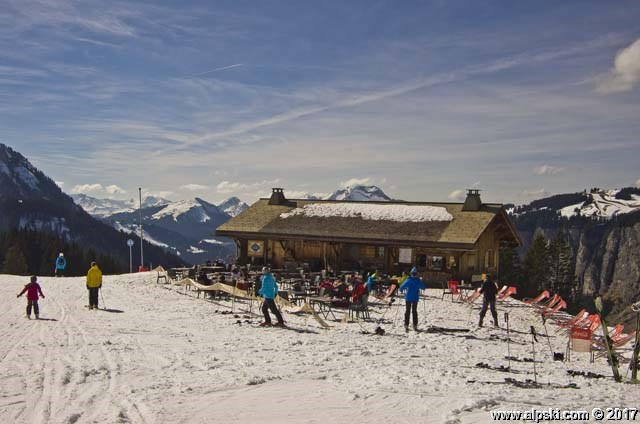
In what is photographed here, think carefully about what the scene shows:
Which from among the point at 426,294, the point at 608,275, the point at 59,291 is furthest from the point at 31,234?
the point at 608,275

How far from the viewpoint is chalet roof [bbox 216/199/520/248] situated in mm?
28094

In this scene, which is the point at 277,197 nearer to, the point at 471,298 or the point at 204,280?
the point at 204,280

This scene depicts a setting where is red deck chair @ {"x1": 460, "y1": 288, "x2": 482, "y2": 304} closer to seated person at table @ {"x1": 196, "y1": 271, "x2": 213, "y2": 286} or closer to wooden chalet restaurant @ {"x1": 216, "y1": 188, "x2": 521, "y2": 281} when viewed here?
wooden chalet restaurant @ {"x1": 216, "y1": 188, "x2": 521, "y2": 281}

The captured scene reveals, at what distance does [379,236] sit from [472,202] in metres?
5.75

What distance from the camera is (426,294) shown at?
78.7 ft

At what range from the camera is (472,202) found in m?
30.5

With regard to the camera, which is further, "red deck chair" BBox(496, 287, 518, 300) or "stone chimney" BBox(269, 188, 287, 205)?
"stone chimney" BBox(269, 188, 287, 205)

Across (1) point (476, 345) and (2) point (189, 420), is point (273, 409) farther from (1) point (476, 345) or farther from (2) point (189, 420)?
(1) point (476, 345)

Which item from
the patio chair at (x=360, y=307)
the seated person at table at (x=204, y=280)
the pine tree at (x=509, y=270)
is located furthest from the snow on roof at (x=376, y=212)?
the pine tree at (x=509, y=270)

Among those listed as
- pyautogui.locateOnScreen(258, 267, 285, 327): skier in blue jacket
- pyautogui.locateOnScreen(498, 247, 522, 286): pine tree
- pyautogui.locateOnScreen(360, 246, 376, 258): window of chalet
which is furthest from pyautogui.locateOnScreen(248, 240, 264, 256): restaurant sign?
pyautogui.locateOnScreen(498, 247, 522, 286): pine tree

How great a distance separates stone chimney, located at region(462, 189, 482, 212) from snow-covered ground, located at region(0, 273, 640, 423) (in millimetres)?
14229

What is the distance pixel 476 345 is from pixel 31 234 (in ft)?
323

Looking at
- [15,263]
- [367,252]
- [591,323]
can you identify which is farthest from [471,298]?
[15,263]

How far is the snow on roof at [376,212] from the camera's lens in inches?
1204
